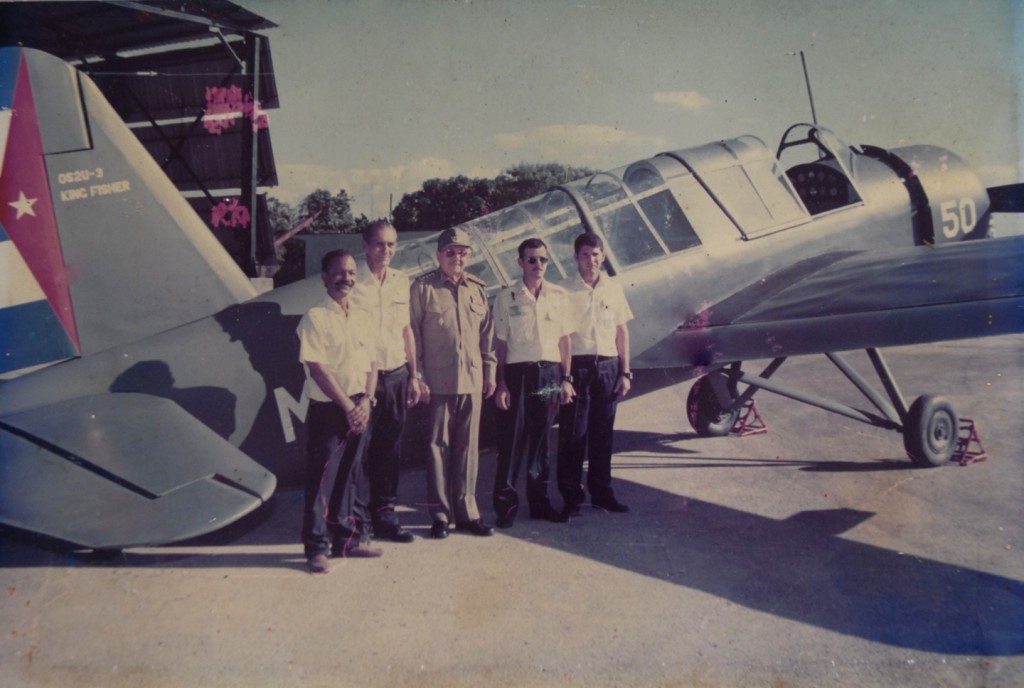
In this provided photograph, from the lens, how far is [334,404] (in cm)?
346

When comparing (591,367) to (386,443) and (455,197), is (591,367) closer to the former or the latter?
(386,443)

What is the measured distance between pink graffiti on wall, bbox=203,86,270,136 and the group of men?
9.46 meters

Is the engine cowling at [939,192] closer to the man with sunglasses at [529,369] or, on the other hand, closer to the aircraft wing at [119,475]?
the man with sunglasses at [529,369]

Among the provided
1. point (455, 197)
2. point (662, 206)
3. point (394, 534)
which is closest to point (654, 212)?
point (662, 206)

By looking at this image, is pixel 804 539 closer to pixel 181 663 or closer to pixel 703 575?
pixel 703 575

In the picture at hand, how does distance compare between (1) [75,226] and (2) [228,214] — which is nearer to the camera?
A: (1) [75,226]

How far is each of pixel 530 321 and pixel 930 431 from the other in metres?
3.55

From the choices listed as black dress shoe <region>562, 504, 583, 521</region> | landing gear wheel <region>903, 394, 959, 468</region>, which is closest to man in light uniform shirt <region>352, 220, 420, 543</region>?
black dress shoe <region>562, 504, 583, 521</region>

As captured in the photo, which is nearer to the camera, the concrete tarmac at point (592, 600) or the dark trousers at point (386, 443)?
the concrete tarmac at point (592, 600)

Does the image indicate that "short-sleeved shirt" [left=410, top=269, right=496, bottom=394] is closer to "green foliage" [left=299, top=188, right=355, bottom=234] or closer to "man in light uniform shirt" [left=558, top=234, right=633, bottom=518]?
"man in light uniform shirt" [left=558, top=234, right=633, bottom=518]

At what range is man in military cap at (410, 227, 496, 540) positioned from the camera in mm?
3850

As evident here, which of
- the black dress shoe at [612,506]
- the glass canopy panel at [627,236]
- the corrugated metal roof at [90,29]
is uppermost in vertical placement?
the corrugated metal roof at [90,29]

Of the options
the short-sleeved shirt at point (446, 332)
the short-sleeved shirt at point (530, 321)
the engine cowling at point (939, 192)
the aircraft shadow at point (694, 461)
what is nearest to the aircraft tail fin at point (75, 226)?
the short-sleeved shirt at point (446, 332)

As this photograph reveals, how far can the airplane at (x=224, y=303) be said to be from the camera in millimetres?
2920
